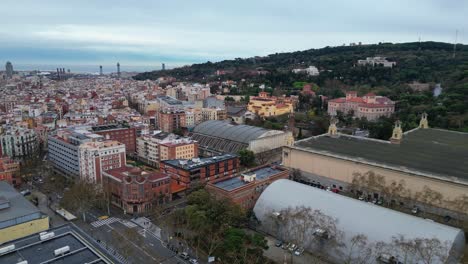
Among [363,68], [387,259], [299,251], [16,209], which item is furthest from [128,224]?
[363,68]

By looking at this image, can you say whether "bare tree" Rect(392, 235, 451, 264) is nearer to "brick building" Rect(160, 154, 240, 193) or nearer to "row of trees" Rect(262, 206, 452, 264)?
"row of trees" Rect(262, 206, 452, 264)

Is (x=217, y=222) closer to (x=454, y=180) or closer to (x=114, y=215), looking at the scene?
(x=114, y=215)

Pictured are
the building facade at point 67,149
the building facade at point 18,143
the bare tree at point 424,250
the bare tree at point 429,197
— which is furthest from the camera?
the building facade at point 18,143

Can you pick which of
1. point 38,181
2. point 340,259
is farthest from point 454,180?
point 38,181

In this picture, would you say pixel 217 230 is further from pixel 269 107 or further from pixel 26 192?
pixel 269 107

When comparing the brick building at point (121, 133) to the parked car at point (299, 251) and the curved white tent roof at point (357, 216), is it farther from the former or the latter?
the parked car at point (299, 251)

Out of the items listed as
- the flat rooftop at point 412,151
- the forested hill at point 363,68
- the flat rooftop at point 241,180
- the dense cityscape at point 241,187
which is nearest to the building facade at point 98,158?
the dense cityscape at point 241,187
